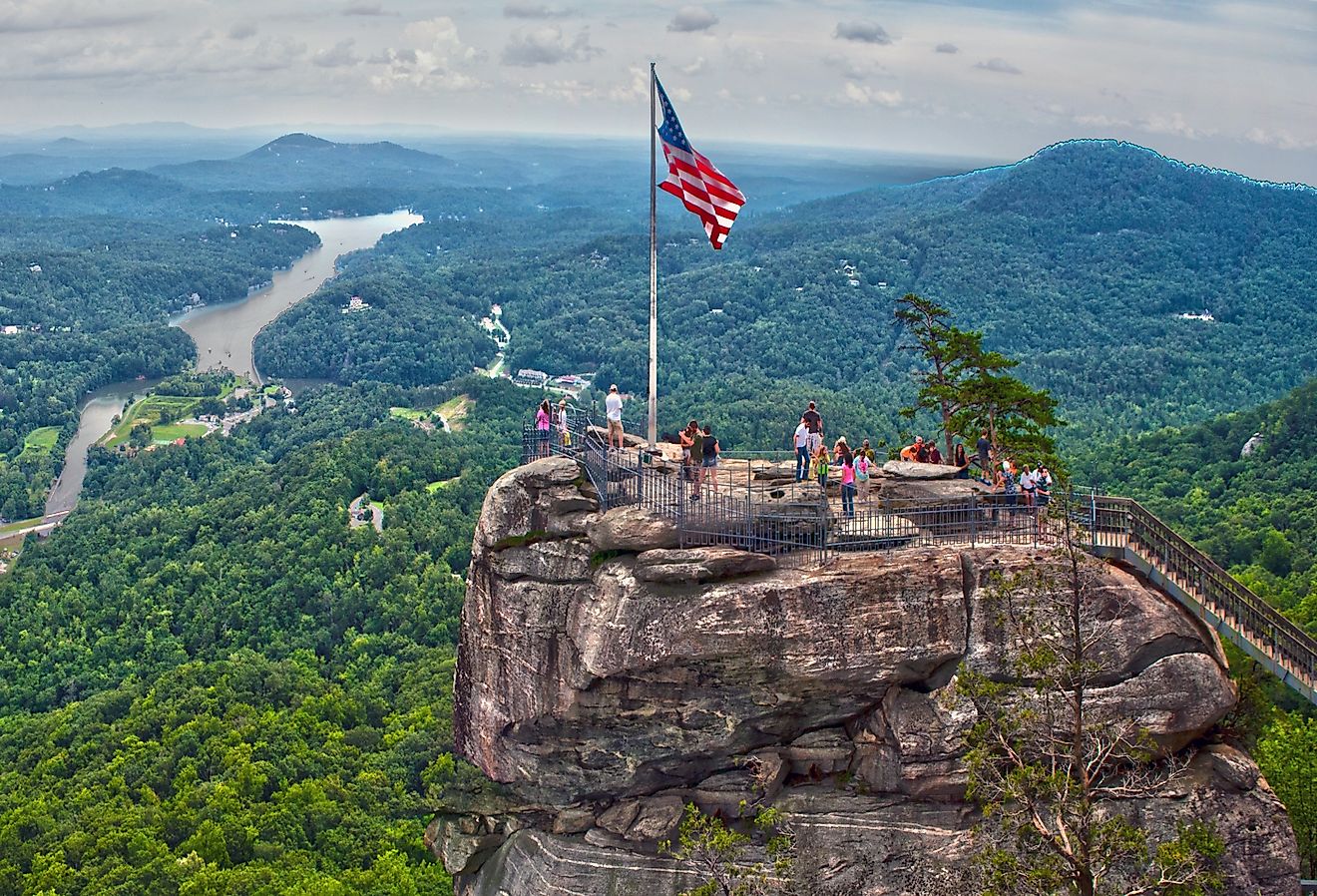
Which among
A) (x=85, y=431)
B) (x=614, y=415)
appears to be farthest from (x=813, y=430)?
(x=85, y=431)

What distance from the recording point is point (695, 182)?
3500 centimetres

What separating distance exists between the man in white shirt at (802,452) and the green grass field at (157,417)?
132984mm

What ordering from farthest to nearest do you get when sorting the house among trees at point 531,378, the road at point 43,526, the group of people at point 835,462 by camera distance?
the house among trees at point 531,378
the road at point 43,526
the group of people at point 835,462

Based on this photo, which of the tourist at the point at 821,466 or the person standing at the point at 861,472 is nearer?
the person standing at the point at 861,472

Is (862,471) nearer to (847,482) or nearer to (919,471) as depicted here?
(847,482)

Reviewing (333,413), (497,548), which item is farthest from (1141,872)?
(333,413)

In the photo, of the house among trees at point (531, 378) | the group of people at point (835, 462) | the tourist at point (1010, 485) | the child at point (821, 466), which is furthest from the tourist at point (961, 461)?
the house among trees at point (531, 378)

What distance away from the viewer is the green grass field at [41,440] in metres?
155

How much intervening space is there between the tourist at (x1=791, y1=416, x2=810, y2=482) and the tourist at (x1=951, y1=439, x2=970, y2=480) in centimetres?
369

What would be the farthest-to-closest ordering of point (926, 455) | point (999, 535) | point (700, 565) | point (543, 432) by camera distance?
1. point (543, 432)
2. point (926, 455)
3. point (999, 535)
4. point (700, 565)

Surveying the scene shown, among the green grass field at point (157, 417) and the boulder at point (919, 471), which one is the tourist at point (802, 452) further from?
the green grass field at point (157, 417)

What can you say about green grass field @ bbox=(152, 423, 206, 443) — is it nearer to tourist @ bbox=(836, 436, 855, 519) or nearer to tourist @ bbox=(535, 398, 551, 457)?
tourist @ bbox=(535, 398, 551, 457)

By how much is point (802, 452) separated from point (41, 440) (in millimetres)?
148118

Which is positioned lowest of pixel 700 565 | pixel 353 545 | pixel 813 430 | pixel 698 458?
pixel 353 545
